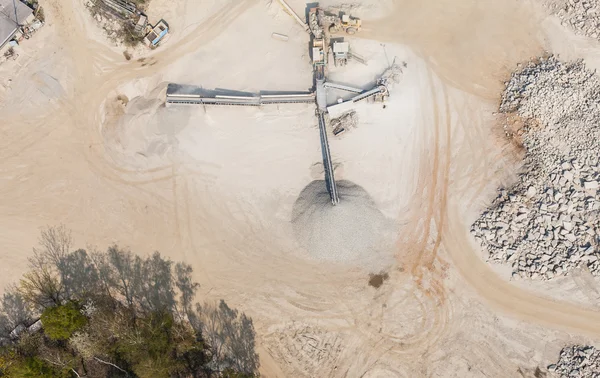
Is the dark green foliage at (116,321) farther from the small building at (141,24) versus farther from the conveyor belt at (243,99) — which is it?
the small building at (141,24)

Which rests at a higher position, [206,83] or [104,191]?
[206,83]

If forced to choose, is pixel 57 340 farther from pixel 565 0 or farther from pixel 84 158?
pixel 565 0

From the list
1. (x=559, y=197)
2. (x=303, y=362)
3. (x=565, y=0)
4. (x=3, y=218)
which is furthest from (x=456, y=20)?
(x=3, y=218)

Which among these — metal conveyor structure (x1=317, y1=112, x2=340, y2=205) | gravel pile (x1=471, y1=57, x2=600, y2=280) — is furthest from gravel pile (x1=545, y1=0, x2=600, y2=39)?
metal conveyor structure (x1=317, y1=112, x2=340, y2=205)

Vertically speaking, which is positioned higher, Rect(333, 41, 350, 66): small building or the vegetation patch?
Rect(333, 41, 350, 66): small building

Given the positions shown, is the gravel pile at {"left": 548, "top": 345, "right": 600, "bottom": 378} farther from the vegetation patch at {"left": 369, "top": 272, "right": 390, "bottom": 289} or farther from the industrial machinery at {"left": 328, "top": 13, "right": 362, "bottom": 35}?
the industrial machinery at {"left": 328, "top": 13, "right": 362, "bottom": 35}

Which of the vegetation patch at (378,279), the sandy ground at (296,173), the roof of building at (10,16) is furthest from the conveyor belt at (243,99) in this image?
the roof of building at (10,16)

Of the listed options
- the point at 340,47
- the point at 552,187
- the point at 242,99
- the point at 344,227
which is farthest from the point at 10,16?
the point at 552,187

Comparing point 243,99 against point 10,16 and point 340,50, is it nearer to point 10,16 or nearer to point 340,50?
point 340,50
